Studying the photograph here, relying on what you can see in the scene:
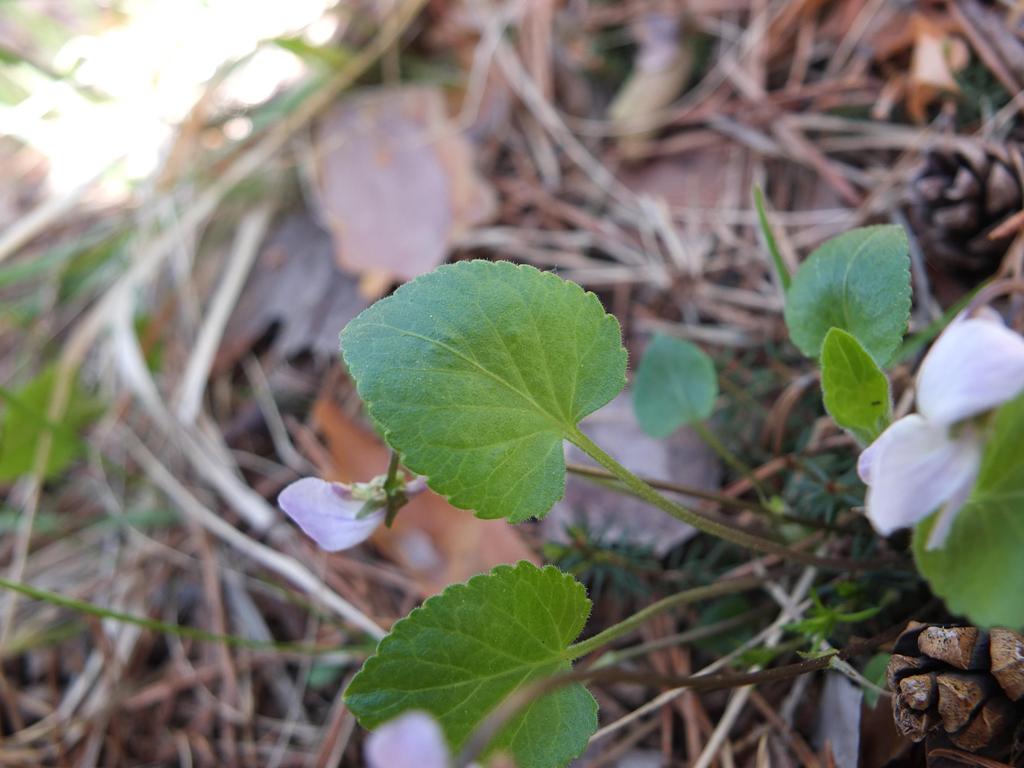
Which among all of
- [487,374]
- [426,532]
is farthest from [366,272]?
[487,374]

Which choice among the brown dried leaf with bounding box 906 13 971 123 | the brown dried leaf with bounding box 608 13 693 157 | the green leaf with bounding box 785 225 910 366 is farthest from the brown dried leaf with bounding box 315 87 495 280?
the green leaf with bounding box 785 225 910 366

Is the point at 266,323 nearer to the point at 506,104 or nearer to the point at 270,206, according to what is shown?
the point at 270,206

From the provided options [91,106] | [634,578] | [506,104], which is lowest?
[634,578]

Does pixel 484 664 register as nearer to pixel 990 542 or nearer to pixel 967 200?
pixel 990 542

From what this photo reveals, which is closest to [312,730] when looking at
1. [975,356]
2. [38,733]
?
[38,733]

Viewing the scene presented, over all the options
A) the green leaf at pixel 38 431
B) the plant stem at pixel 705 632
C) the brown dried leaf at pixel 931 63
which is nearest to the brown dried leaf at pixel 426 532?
the plant stem at pixel 705 632

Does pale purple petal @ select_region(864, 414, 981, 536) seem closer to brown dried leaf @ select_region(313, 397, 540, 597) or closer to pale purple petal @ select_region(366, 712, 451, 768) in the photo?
pale purple petal @ select_region(366, 712, 451, 768)

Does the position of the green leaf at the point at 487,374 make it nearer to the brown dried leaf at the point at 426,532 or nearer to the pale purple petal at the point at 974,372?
the pale purple petal at the point at 974,372
